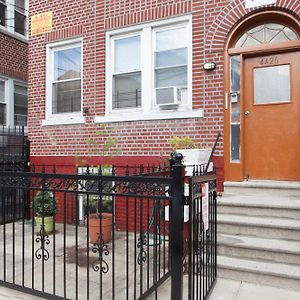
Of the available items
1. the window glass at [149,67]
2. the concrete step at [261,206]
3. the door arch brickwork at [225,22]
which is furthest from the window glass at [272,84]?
the concrete step at [261,206]

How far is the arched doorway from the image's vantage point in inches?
215

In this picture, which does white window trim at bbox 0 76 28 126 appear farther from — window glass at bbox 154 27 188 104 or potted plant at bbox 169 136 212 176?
potted plant at bbox 169 136 212 176

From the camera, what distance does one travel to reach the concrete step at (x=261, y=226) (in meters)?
4.15

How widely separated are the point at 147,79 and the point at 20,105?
20.3ft

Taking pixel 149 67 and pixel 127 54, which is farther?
pixel 127 54

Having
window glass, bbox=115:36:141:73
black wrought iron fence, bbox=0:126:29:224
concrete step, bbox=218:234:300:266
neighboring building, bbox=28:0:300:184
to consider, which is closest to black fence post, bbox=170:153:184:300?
concrete step, bbox=218:234:300:266

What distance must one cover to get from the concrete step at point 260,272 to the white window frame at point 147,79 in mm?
2725

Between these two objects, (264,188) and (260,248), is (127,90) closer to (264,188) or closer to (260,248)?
(264,188)

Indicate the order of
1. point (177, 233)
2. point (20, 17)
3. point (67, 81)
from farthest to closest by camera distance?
point (20, 17), point (67, 81), point (177, 233)

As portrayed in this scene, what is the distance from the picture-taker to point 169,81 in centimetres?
637

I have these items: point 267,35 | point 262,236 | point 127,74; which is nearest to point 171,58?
point 127,74

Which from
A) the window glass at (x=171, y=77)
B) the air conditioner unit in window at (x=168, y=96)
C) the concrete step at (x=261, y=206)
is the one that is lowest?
the concrete step at (x=261, y=206)

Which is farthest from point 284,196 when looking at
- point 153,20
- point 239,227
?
point 153,20

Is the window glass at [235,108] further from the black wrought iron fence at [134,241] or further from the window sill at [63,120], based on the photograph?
the window sill at [63,120]
